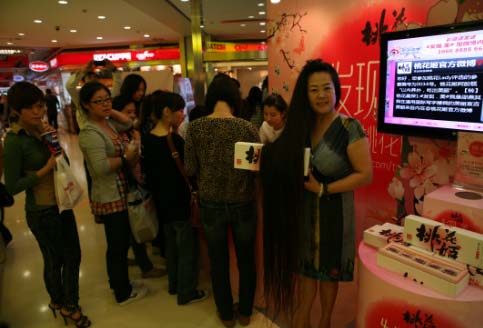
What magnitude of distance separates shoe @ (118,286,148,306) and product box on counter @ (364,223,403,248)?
1.75 meters

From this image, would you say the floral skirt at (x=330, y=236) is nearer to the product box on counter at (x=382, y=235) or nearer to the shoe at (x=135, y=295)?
the product box on counter at (x=382, y=235)

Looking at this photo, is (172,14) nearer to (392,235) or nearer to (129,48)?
(129,48)

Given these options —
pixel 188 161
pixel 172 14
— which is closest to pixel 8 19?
pixel 172 14

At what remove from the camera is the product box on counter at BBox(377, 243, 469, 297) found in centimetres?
120

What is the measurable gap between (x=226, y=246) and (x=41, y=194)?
1120 millimetres

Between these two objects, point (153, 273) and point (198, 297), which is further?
point (153, 273)

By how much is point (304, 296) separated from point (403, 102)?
1192 mm

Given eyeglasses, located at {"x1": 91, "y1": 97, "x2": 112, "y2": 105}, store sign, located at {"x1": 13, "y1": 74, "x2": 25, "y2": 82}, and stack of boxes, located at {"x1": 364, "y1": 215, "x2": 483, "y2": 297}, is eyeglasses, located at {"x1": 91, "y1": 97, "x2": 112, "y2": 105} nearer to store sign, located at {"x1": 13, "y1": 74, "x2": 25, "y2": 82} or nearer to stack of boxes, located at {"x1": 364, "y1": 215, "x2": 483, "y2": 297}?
stack of boxes, located at {"x1": 364, "y1": 215, "x2": 483, "y2": 297}

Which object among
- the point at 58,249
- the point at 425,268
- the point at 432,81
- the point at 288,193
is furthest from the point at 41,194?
the point at 432,81

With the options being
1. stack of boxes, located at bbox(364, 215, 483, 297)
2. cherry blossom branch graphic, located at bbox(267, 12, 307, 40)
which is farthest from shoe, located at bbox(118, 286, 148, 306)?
cherry blossom branch graphic, located at bbox(267, 12, 307, 40)

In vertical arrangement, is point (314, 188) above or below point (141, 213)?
above

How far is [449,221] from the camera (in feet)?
4.55

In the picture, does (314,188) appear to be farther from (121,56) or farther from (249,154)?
(121,56)

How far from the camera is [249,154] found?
5.31 feet
